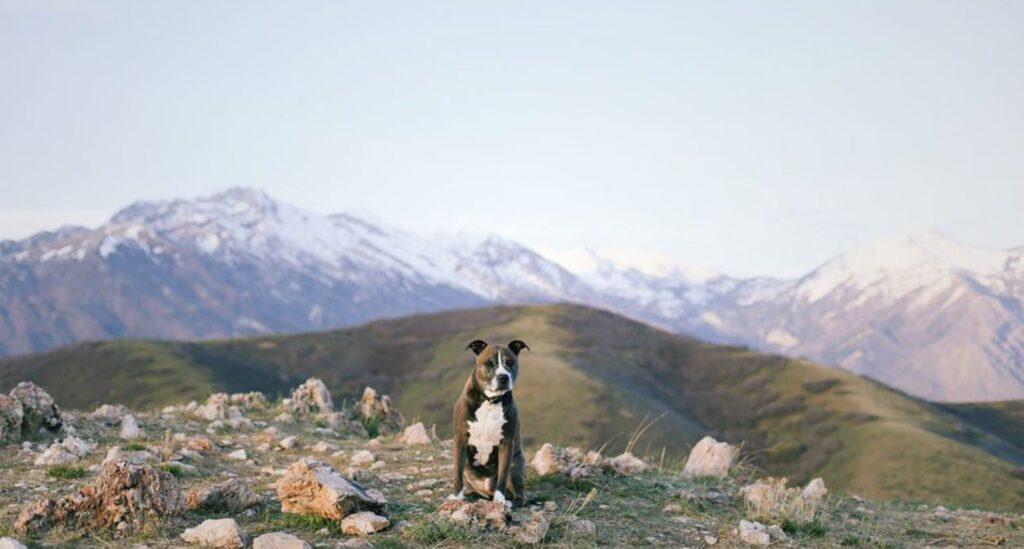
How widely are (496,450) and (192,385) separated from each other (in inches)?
6581

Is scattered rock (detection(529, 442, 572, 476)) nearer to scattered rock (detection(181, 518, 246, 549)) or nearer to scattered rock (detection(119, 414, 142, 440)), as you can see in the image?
scattered rock (detection(181, 518, 246, 549))

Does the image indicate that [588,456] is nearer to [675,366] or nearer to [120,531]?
[120,531]

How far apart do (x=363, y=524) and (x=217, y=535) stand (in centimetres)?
150

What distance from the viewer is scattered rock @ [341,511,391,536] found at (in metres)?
9.13

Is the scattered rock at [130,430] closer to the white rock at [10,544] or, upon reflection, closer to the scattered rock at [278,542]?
the white rock at [10,544]

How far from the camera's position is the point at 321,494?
959 cm

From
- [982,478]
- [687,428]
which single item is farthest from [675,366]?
[982,478]

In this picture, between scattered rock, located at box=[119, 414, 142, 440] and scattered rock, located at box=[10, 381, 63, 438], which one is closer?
scattered rock, located at box=[10, 381, 63, 438]

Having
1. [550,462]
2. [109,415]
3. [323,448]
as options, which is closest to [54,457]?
[323,448]

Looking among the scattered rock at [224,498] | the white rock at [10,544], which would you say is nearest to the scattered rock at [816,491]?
the scattered rock at [224,498]

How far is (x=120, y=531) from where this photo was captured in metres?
8.96

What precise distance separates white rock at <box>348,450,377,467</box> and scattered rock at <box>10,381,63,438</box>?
5.79 metres

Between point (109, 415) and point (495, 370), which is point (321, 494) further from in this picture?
point (109, 415)

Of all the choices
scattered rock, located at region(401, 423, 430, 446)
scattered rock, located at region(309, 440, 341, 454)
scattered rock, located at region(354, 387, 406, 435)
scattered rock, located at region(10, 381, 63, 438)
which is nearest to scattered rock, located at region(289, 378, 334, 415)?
scattered rock, located at region(354, 387, 406, 435)
